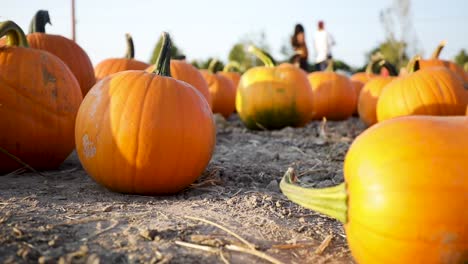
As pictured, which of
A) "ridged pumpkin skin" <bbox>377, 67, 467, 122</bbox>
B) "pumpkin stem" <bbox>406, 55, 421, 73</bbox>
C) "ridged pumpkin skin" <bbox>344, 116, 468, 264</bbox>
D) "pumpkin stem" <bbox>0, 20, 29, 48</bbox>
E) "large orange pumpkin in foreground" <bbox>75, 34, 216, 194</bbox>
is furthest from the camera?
"pumpkin stem" <bbox>406, 55, 421, 73</bbox>

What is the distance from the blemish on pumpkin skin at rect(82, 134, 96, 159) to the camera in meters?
2.61

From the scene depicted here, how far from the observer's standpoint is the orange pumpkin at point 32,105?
2918 millimetres

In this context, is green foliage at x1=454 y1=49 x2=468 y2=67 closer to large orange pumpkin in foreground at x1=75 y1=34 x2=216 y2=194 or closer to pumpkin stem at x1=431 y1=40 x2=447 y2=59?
pumpkin stem at x1=431 y1=40 x2=447 y2=59

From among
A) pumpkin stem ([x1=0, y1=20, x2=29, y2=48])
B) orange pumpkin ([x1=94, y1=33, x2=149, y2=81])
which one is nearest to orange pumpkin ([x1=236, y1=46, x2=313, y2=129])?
orange pumpkin ([x1=94, y1=33, x2=149, y2=81])

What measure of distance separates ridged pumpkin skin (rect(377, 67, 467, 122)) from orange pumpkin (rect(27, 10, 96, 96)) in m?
2.70

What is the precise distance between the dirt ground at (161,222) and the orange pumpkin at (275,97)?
104 inches

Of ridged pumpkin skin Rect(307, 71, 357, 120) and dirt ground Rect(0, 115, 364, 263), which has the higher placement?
dirt ground Rect(0, 115, 364, 263)

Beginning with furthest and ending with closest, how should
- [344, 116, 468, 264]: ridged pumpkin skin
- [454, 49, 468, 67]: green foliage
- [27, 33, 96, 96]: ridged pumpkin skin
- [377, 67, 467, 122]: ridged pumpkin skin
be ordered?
[454, 49, 468, 67]: green foliage
[377, 67, 467, 122]: ridged pumpkin skin
[27, 33, 96, 96]: ridged pumpkin skin
[344, 116, 468, 264]: ridged pumpkin skin

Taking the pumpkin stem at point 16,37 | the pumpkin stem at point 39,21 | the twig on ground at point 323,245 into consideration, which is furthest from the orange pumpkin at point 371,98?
the twig on ground at point 323,245

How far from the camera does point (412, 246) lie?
1.55m

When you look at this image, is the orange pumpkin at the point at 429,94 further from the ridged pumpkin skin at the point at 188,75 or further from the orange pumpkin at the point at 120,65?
the orange pumpkin at the point at 120,65

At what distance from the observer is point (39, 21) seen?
4195 millimetres

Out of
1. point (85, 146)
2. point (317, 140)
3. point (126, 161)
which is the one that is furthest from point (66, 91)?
point (317, 140)

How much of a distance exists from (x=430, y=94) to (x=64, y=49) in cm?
307
